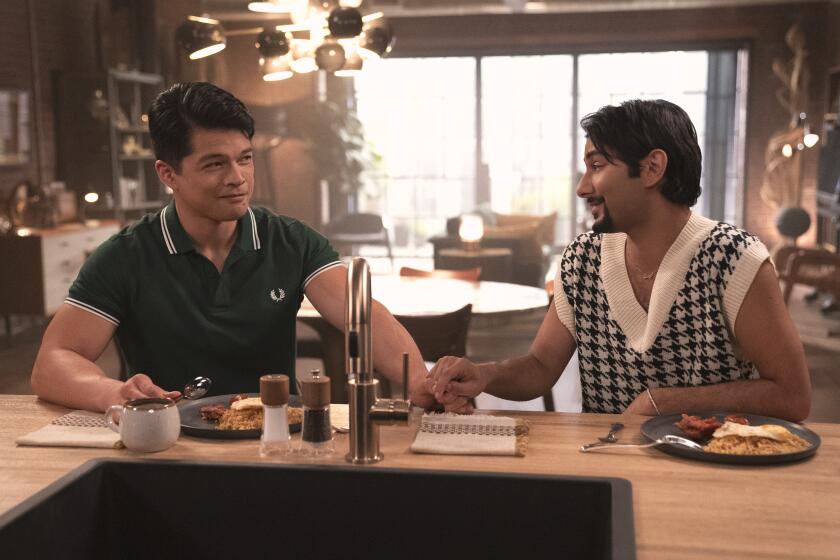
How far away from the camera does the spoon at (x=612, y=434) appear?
1419 mm

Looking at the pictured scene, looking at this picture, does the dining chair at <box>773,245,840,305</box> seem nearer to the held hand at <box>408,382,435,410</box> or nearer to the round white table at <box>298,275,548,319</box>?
the round white table at <box>298,275,548,319</box>

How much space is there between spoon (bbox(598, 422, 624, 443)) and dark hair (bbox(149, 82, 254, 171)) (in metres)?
0.97

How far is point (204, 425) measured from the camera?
1.49 meters

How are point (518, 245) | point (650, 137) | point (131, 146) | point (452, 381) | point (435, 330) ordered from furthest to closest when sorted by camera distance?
point (131, 146) < point (518, 245) < point (435, 330) < point (650, 137) < point (452, 381)

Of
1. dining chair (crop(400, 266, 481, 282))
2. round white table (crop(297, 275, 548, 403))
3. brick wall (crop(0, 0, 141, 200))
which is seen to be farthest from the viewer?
brick wall (crop(0, 0, 141, 200))

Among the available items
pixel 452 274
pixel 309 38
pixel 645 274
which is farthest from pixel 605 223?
pixel 309 38

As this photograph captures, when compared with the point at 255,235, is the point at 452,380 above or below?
below

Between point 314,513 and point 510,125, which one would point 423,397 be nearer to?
point 314,513

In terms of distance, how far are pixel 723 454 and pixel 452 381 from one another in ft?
1.63

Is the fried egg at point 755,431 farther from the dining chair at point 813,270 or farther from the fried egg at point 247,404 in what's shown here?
the dining chair at point 813,270

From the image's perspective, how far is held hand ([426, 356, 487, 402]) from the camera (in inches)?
63.8

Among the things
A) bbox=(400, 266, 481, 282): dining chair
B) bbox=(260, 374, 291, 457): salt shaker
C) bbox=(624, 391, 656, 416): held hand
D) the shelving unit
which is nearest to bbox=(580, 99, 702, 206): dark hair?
bbox=(624, 391, 656, 416): held hand

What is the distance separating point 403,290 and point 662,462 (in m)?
2.84

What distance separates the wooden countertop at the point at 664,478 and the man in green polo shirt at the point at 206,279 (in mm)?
365
